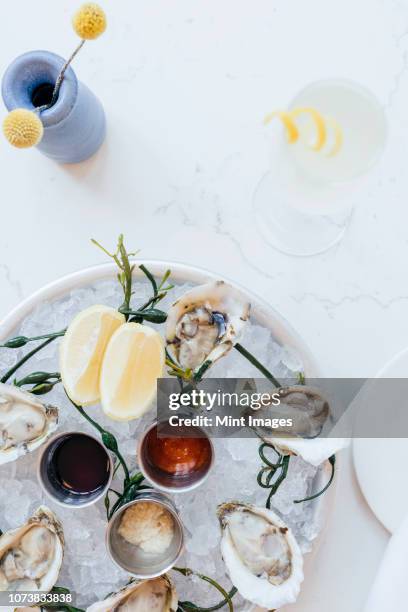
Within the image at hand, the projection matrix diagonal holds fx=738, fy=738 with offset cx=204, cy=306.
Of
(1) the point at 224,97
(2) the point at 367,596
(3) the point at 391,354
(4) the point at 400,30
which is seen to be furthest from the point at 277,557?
(4) the point at 400,30

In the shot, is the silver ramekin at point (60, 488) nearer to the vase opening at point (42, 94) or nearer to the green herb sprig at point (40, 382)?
the green herb sprig at point (40, 382)

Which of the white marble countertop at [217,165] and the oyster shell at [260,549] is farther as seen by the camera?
the white marble countertop at [217,165]

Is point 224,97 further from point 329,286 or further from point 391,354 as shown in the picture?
point 391,354

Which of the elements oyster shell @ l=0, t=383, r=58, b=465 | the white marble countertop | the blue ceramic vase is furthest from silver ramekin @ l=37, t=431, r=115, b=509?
the blue ceramic vase

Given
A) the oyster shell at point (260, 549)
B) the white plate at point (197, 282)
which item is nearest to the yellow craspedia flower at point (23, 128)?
the white plate at point (197, 282)

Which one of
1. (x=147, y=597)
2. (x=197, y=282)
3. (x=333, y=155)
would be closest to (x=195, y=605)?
(x=147, y=597)

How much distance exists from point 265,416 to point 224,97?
540 mm

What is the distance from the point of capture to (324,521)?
1.08m

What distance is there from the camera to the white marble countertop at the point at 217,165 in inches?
47.0

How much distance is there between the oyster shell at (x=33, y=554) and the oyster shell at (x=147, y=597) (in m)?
0.09

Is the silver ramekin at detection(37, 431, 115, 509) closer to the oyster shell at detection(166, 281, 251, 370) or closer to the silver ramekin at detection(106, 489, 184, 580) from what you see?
the silver ramekin at detection(106, 489, 184, 580)

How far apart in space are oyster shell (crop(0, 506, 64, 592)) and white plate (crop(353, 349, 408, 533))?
0.46 metres

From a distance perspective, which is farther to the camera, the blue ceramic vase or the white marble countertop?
A: the white marble countertop

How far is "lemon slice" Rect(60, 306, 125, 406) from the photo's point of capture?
3.09ft
